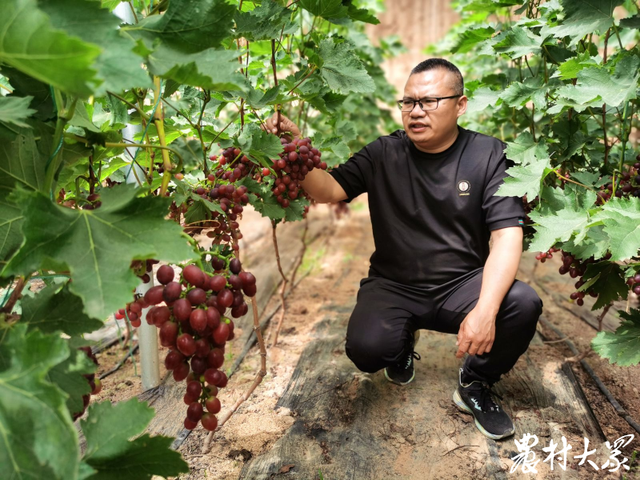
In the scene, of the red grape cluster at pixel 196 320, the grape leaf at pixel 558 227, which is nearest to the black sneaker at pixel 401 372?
the grape leaf at pixel 558 227

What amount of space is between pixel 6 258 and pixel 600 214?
58.7 inches

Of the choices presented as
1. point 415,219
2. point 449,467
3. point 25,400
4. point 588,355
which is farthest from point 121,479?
point 588,355

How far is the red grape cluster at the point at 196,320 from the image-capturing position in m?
1.02

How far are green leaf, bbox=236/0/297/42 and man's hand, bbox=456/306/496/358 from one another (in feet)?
3.94

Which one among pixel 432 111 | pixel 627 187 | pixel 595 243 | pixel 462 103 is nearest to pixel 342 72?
pixel 432 111

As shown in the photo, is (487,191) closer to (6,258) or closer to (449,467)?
(449,467)

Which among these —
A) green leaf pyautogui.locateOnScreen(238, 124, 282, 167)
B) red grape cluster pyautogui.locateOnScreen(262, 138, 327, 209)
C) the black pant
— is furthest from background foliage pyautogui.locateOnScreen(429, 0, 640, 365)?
green leaf pyautogui.locateOnScreen(238, 124, 282, 167)

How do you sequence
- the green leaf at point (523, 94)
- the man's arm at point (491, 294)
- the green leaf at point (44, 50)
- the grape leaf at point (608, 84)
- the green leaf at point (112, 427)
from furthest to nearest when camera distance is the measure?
the green leaf at point (523, 94) < the man's arm at point (491, 294) < the grape leaf at point (608, 84) < the green leaf at point (112, 427) < the green leaf at point (44, 50)

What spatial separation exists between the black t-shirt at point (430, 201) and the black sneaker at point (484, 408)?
0.45m

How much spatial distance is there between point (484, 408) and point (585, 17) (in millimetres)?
1444

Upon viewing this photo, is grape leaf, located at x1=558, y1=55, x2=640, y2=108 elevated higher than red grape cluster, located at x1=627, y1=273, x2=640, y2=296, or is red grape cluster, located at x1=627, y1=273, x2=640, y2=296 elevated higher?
grape leaf, located at x1=558, y1=55, x2=640, y2=108

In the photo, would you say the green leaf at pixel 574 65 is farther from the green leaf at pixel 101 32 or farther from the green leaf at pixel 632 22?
the green leaf at pixel 101 32

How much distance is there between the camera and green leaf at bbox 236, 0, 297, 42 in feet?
4.80

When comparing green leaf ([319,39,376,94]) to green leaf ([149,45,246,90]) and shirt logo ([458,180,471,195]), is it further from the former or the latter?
green leaf ([149,45,246,90])
